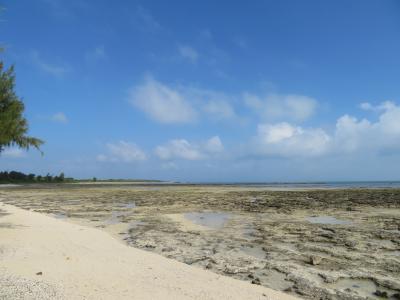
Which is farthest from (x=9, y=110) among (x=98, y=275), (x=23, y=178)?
(x=23, y=178)

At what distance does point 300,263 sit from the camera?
9617 millimetres

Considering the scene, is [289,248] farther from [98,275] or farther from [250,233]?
[98,275]

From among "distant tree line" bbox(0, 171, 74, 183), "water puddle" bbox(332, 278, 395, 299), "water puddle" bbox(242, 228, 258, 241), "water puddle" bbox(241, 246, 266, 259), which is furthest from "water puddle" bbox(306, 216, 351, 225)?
"distant tree line" bbox(0, 171, 74, 183)

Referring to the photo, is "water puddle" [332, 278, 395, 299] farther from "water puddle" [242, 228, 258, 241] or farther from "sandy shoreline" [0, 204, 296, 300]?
"water puddle" [242, 228, 258, 241]

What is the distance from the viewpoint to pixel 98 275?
25.1 ft

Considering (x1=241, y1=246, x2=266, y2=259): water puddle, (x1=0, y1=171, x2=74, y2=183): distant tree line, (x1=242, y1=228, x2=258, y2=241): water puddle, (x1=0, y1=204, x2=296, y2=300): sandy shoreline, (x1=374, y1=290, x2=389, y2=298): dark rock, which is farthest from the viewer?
(x1=0, y1=171, x2=74, y2=183): distant tree line

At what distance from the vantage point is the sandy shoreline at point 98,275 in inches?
256

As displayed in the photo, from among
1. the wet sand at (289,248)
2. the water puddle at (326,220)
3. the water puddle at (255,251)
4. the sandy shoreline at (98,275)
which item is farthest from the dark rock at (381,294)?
the water puddle at (326,220)

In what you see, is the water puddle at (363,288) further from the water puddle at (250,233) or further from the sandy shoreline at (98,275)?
the water puddle at (250,233)

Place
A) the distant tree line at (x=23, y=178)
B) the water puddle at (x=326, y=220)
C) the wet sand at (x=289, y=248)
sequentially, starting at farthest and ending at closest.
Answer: the distant tree line at (x=23, y=178), the water puddle at (x=326, y=220), the wet sand at (x=289, y=248)

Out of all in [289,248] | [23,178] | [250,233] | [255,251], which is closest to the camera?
[255,251]

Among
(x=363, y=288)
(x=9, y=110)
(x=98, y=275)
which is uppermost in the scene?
(x=9, y=110)

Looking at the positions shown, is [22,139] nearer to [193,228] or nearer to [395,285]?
[193,228]

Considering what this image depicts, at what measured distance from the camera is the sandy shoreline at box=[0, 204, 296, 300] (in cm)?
650
